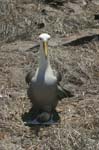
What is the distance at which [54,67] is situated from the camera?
839cm

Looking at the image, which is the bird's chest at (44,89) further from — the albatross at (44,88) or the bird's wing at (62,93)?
the bird's wing at (62,93)

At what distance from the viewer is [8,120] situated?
709 centimetres

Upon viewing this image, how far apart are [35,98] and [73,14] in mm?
3637

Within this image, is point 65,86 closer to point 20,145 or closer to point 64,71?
point 64,71

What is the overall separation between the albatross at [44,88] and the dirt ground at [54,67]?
0.19 metres

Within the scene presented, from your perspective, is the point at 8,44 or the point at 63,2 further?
the point at 63,2

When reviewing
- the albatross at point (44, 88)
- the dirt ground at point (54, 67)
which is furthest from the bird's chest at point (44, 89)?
the dirt ground at point (54, 67)

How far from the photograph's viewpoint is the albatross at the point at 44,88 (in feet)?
22.9

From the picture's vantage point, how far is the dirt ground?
6641mm

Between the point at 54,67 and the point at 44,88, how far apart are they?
146 centimetres

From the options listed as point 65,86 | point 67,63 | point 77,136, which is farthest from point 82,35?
point 77,136

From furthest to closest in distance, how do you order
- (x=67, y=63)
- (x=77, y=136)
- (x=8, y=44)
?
(x=8, y=44), (x=67, y=63), (x=77, y=136)

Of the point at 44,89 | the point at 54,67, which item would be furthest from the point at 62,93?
the point at 54,67

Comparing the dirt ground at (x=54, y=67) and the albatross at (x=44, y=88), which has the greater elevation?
the albatross at (x=44, y=88)
